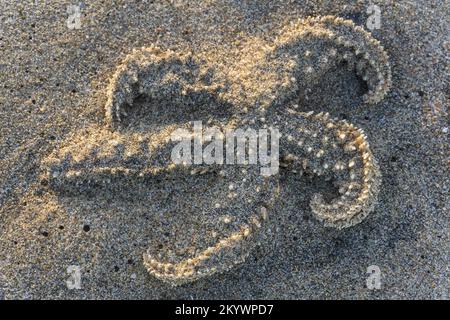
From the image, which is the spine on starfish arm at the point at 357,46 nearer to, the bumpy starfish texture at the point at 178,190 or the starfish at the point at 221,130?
the starfish at the point at 221,130

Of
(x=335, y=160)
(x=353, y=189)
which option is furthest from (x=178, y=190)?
(x=353, y=189)

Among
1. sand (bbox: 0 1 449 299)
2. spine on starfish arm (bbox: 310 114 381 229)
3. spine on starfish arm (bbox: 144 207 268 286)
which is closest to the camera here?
spine on starfish arm (bbox: 144 207 268 286)

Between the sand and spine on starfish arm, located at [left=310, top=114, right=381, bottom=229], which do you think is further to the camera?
the sand

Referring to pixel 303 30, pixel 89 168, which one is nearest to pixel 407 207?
pixel 303 30

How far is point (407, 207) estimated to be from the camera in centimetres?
513

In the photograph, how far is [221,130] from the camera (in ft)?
16.5

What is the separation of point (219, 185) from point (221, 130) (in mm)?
534

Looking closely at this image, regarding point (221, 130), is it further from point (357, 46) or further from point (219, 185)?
point (357, 46)

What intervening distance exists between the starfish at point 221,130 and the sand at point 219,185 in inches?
2.5

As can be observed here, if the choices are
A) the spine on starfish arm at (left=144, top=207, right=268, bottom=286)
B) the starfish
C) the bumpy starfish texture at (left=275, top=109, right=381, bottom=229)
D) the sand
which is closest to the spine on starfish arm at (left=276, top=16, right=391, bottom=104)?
the starfish

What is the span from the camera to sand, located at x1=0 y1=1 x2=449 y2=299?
502 centimetres

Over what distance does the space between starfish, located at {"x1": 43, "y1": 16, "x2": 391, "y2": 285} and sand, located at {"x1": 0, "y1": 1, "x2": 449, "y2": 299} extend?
63 mm

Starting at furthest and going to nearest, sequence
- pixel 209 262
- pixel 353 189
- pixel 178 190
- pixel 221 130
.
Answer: pixel 178 190
pixel 221 130
pixel 353 189
pixel 209 262

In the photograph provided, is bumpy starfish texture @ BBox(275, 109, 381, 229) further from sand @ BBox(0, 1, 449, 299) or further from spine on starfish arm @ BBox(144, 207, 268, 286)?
spine on starfish arm @ BBox(144, 207, 268, 286)
